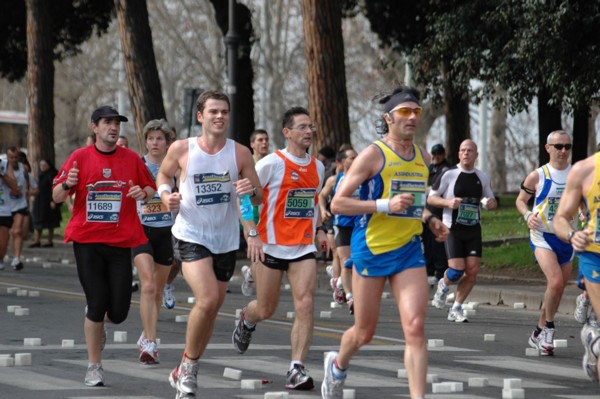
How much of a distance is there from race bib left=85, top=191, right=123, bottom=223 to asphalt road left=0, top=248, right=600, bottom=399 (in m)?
1.11

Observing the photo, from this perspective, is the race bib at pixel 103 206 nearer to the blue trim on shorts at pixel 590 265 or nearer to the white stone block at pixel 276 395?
the white stone block at pixel 276 395

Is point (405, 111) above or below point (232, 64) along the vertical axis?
below

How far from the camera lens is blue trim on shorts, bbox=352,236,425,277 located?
8.05 m

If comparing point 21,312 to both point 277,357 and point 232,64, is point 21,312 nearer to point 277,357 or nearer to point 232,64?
point 277,357

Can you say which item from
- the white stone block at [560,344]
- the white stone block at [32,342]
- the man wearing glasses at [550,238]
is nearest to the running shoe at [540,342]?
the man wearing glasses at [550,238]

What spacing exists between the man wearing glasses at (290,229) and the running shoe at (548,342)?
7.58 feet

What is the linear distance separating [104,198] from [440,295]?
670 cm

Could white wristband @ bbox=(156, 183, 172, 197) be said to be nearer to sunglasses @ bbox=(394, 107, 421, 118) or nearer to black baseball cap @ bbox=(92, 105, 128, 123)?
black baseball cap @ bbox=(92, 105, 128, 123)

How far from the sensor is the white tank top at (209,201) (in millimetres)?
8961

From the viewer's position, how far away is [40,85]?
32.4 meters

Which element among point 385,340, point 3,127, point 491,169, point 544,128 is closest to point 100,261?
point 385,340

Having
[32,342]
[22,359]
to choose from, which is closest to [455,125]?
[32,342]

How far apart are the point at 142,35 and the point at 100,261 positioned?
1584cm

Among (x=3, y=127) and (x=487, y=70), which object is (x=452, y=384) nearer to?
(x=487, y=70)
